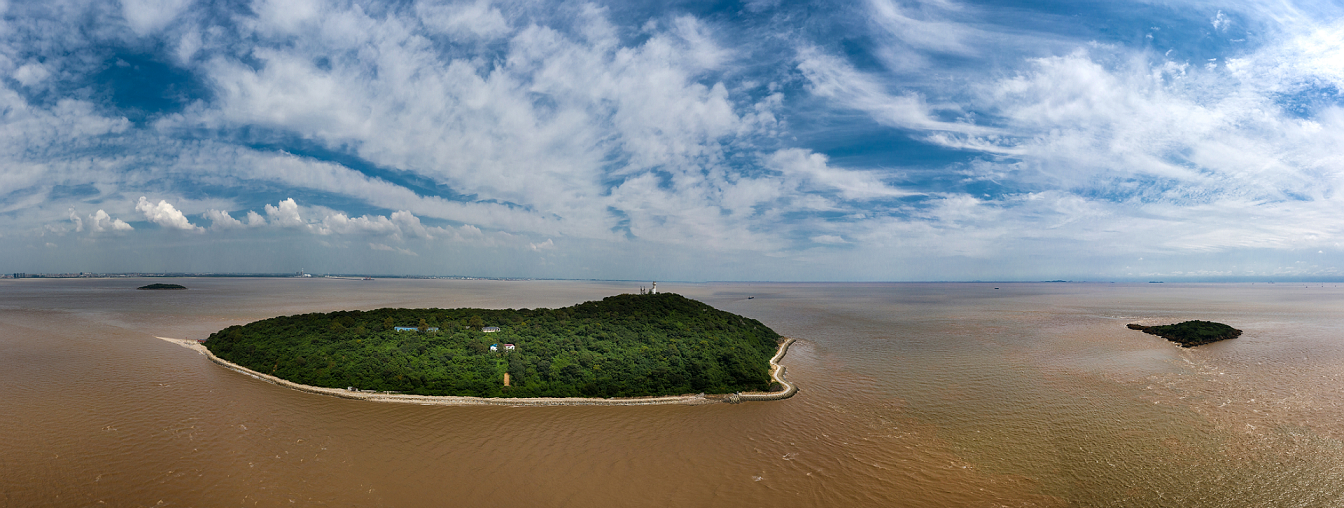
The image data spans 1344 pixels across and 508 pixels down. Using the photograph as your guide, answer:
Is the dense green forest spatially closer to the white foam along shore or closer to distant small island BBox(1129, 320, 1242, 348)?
the white foam along shore

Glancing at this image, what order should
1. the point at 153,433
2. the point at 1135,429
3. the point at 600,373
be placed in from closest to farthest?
1. the point at 153,433
2. the point at 1135,429
3. the point at 600,373

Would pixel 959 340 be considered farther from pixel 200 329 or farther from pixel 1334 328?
pixel 200 329

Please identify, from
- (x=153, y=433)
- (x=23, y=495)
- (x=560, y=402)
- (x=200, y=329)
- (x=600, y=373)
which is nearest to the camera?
(x=23, y=495)

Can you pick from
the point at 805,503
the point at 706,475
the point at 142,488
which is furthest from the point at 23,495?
the point at 805,503

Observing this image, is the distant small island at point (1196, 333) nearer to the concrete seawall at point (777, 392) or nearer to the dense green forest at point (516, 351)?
the dense green forest at point (516, 351)

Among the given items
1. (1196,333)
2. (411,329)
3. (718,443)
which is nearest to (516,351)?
(411,329)
